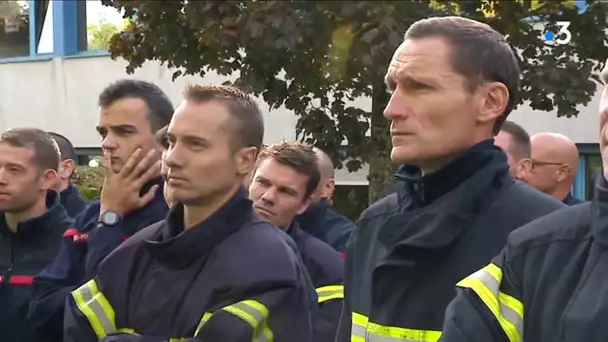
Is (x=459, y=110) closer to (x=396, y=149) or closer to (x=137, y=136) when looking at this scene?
(x=396, y=149)

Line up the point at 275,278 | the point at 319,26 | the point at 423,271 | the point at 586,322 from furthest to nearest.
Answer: the point at 319,26 < the point at 275,278 < the point at 423,271 < the point at 586,322

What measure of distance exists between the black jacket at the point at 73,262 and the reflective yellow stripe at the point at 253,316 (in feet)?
3.05

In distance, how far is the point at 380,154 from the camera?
8.13 m

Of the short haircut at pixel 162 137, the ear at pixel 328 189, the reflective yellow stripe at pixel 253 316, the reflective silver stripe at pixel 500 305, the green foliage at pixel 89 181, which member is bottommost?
the green foliage at pixel 89 181

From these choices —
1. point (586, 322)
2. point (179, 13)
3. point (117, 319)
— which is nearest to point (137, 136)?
point (117, 319)

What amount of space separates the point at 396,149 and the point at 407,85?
0.57ft

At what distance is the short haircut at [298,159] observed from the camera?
188 inches

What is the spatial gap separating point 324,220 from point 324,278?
1.01m

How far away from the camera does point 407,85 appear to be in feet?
8.93

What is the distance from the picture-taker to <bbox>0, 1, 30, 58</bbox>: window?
18062 mm

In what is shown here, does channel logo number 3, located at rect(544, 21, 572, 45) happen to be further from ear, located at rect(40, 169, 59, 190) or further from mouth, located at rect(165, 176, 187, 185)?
mouth, located at rect(165, 176, 187, 185)

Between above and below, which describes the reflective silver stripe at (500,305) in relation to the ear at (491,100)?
below

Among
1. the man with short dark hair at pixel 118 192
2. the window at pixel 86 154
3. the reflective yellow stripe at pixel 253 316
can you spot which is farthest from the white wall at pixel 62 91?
the reflective yellow stripe at pixel 253 316

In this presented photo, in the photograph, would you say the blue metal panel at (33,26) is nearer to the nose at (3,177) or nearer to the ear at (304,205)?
the nose at (3,177)
